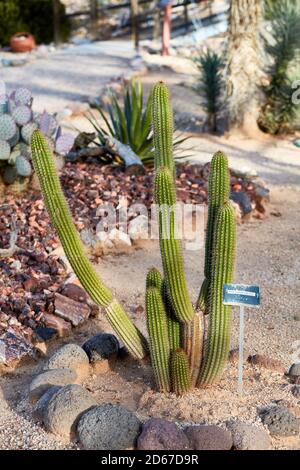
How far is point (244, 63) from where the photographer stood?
9477 millimetres

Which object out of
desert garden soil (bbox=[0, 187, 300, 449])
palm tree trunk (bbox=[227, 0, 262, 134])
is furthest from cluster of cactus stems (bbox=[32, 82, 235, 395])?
palm tree trunk (bbox=[227, 0, 262, 134])

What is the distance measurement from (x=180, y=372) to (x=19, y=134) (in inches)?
129

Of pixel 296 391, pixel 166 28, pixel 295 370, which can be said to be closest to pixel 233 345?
pixel 295 370

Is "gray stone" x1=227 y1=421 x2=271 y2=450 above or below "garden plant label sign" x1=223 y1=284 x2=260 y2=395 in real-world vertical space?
below

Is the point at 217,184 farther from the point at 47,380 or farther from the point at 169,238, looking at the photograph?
the point at 47,380

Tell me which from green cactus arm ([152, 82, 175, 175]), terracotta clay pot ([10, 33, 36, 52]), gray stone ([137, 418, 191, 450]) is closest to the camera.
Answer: gray stone ([137, 418, 191, 450])

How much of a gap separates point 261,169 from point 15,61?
305 inches

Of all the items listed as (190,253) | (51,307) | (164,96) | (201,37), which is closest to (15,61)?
(201,37)

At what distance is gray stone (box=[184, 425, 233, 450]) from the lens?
10.9 ft

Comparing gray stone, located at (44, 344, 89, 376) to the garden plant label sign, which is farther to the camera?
gray stone, located at (44, 344, 89, 376)

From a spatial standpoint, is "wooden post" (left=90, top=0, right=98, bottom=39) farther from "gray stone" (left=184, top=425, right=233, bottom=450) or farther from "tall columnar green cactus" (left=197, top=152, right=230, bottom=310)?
"gray stone" (left=184, top=425, right=233, bottom=450)

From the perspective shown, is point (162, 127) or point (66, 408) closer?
point (66, 408)

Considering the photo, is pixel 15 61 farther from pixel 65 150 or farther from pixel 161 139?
pixel 161 139

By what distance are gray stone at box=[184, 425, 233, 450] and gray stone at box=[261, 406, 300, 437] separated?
0.23m
